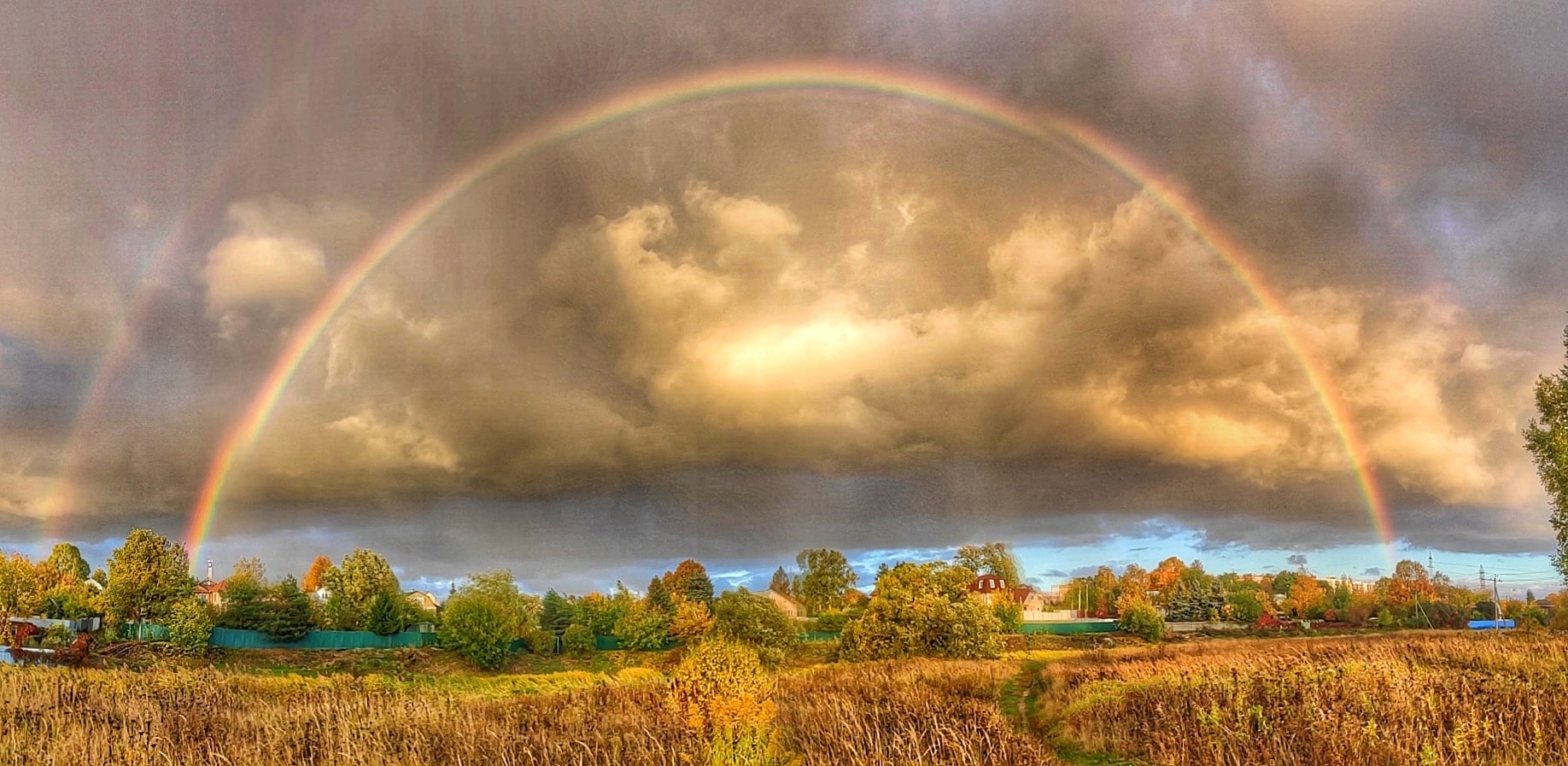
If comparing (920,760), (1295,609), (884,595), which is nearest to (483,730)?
(920,760)

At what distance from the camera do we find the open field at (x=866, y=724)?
12812 millimetres

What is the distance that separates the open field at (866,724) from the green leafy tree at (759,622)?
2979 centimetres

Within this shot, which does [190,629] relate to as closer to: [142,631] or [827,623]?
[142,631]

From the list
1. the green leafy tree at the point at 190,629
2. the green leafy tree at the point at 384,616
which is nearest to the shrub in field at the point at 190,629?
the green leafy tree at the point at 190,629

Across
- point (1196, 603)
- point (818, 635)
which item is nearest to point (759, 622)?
point (818, 635)

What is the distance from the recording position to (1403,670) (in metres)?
19.0

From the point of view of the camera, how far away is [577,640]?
73.8m

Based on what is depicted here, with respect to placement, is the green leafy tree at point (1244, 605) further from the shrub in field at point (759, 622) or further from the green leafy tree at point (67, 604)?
the green leafy tree at point (67, 604)

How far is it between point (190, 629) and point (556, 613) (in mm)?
27013

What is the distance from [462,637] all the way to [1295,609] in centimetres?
10931

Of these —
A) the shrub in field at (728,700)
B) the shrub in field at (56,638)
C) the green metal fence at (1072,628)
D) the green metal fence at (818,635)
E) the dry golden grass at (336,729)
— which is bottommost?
the green metal fence at (1072,628)

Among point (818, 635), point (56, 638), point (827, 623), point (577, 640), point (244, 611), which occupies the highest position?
point (244, 611)

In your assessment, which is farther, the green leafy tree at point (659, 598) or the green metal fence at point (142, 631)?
the green leafy tree at point (659, 598)

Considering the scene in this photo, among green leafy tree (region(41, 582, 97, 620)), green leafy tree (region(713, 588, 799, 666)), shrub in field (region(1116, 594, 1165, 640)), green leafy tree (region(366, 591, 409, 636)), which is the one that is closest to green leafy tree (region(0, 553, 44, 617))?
green leafy tree (region(41, 582, 97, 620))
